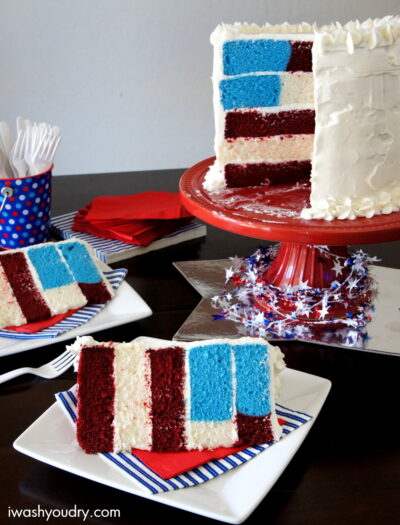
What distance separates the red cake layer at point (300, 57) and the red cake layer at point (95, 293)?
2.16ft

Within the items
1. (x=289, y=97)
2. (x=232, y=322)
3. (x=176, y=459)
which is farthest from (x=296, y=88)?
(x=176, y=459)

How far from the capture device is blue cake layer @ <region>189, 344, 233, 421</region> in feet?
3.11

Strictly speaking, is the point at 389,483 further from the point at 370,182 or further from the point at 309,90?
the point at 309,90

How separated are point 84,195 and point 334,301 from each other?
0.95 meters

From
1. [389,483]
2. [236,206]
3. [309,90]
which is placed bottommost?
[389,483]

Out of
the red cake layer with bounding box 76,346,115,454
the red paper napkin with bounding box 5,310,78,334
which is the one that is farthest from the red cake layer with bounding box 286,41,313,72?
the red cake layer with bounding box 76,346,115,454

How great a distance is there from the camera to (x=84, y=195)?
6.59ft

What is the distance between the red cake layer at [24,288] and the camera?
127cm

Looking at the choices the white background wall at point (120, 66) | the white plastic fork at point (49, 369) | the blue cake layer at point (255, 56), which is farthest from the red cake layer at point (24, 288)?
the white background wall at point (120, 66)

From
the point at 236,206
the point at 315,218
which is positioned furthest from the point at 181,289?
the point at 315,218

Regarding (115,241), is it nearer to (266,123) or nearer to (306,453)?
(266,123)

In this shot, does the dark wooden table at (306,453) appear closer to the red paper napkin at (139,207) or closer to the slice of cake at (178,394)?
the slice of cake at (178,394)

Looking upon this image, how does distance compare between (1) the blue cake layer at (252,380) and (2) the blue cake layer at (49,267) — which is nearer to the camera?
(1) the blue cake layer at (252,380)

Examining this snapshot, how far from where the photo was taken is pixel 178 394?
3.14 ft
